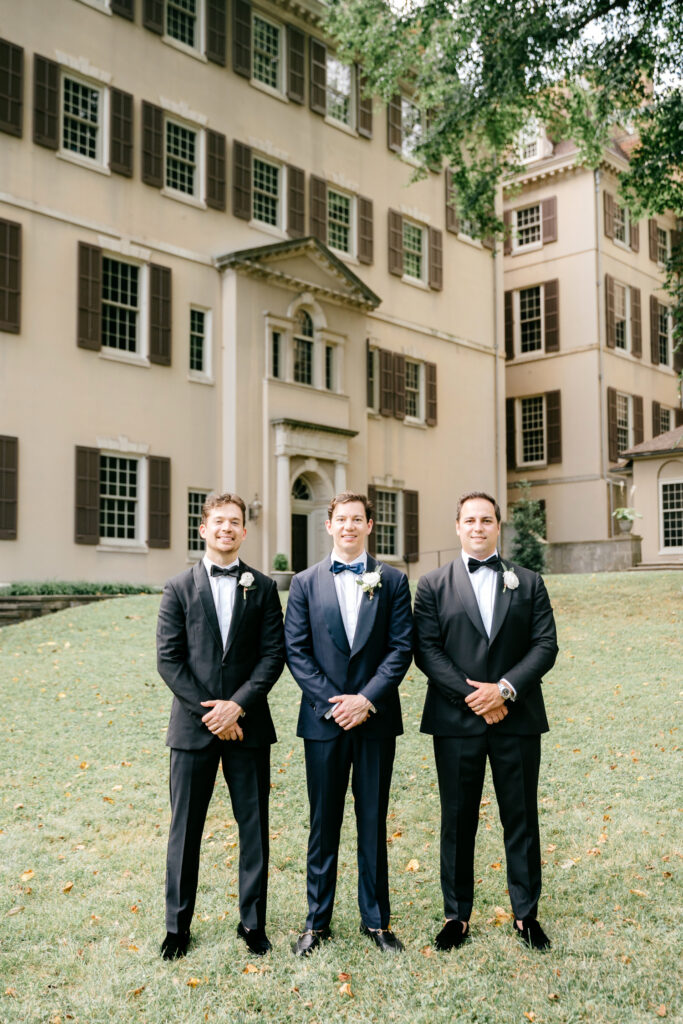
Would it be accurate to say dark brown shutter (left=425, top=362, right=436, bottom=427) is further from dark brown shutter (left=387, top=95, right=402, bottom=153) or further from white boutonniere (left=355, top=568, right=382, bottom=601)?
white boutonniere (left=355, top=568, right=382, bottom=601)

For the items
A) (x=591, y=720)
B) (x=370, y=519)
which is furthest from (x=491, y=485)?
(x=370, y=519)

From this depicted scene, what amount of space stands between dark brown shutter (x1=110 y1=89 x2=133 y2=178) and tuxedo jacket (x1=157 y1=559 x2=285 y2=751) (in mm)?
16798

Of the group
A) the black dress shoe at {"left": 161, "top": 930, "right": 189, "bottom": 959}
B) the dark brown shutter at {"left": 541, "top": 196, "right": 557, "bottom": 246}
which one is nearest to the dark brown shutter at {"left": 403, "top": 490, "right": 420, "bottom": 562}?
the dark brown shutter at {"left": 541, "top": 196, "right": 557, "bottom": 246}

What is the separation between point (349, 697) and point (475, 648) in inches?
27.5

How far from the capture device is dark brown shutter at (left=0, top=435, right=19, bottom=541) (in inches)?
702

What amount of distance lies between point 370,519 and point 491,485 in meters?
23.8

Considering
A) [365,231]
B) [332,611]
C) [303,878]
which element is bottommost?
[303,878]

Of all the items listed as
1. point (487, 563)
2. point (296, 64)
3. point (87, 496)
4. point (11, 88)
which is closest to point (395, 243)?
point (296, 64)

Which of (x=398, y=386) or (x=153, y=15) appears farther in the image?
(x=398, y=386)

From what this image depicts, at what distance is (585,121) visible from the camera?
18656mm

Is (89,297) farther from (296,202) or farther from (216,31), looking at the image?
(216,31)

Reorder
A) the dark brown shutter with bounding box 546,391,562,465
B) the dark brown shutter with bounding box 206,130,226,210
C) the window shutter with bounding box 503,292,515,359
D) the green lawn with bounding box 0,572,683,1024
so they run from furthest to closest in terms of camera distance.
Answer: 1. the window shutter with bounding box 503,292,515,359
2. the dark brown shutter with bounding box 546,391,562,465
3. the dark brown shutter with bounding box 206,130,226,210
4. the green lawn with bounding box 0,572,683,1024

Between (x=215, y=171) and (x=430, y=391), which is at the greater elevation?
(x=215, y=171)

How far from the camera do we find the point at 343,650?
507 cm
